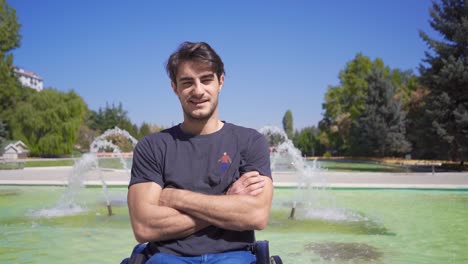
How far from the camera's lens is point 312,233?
662 centimetres

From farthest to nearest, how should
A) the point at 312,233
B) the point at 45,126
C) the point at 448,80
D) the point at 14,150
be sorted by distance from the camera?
the point at 45,126
the point at 14,150
the point at 448,80
the point at 312,233

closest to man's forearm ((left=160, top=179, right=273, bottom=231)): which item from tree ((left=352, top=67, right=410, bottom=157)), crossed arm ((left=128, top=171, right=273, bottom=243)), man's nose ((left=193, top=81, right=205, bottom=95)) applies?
crossed arm ((left=128, top=171, right=273, bottom=243))

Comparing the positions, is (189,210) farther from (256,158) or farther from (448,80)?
(448,80)

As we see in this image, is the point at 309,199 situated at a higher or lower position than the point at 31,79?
lower

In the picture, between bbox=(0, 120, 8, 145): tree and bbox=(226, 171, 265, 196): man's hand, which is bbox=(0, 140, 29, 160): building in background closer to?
bbox=(0, 120, 8, 145): tree

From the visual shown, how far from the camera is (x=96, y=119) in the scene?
251ft

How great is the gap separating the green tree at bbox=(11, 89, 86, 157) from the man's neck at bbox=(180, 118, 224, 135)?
1624 inches

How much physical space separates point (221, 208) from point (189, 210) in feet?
0.55

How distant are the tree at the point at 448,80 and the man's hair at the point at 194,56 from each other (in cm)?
2154

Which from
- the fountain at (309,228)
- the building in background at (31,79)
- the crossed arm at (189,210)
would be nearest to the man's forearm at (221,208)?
the crossed arm at (189,210)

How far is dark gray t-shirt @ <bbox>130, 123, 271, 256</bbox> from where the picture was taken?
2.28 meters

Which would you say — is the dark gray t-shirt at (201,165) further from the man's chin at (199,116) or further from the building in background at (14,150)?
the building in background at (14,150)

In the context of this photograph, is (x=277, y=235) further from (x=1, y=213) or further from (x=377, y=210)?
(x=1, y=213)

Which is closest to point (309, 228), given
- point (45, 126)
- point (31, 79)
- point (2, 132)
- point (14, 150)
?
point (14, 150)
